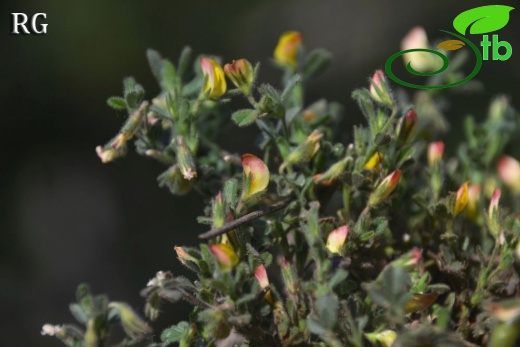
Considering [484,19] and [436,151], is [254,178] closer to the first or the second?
[436,151]

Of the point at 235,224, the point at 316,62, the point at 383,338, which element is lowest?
the point at 383,338

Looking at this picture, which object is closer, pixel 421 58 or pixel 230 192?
pixel 230 192

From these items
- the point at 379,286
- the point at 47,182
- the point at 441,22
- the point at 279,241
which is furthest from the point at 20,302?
the point at 379,286

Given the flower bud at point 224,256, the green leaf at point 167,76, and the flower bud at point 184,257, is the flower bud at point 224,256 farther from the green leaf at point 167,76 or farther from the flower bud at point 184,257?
the green leaf at point 167,76

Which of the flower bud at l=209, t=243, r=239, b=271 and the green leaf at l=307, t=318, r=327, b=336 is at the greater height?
the flower bud at l=209, t=243, r=239, b=271

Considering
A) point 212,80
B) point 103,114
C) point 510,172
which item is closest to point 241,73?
point 212,80

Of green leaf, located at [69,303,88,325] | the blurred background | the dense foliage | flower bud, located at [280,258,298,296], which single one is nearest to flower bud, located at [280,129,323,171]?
the dense foliage

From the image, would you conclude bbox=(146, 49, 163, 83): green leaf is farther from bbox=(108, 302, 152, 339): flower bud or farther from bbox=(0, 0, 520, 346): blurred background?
bbox=(0, 0, 520, 346): blurred background
